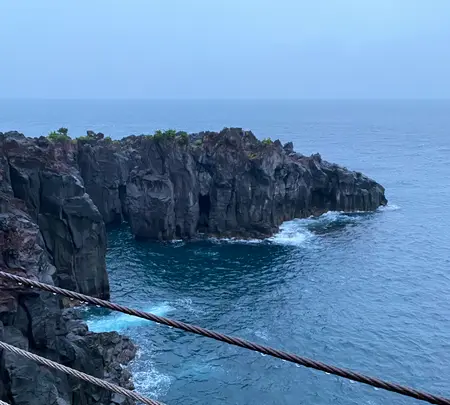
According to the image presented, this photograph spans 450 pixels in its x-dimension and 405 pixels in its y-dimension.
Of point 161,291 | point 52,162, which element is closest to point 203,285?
point 161,291

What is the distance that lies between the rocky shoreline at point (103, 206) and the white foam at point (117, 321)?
5.43 meters

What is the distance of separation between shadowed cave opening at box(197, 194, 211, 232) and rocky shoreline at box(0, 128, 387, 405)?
7.9 inches

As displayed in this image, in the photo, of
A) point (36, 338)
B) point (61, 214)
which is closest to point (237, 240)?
point (61, 214)

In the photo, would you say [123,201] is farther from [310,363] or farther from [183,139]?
[310,363]

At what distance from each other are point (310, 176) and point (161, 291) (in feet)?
157

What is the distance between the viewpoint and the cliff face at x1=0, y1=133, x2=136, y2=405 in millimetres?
34500

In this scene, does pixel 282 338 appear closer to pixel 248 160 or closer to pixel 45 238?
pixel 45 238

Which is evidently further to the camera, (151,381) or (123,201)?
(123,201)

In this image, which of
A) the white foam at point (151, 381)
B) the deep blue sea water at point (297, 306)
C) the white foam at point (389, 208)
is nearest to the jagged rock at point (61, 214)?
the deep blue sea water at point (297, 306)

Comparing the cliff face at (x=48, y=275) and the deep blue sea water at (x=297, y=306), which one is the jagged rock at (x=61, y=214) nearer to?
the cliff face at (x=48, y=275)

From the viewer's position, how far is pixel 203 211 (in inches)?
3826

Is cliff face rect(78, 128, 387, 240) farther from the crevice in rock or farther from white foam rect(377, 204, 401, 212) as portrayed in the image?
white foam rect(377, 204, 401, 212)

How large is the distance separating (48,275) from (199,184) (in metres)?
52.4

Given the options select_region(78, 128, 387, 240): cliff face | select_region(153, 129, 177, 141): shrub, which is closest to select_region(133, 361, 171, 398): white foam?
select_region(78, 128, 387, 240): cliff face
